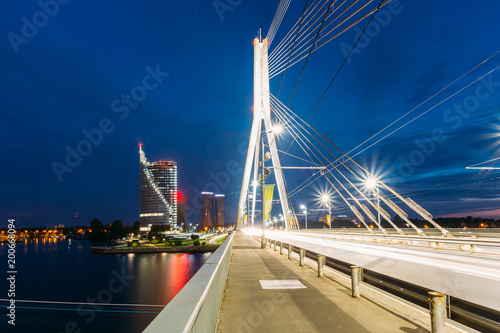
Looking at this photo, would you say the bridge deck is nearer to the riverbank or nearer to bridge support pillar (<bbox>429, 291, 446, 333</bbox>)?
bridge support pillar (<bbox>429, 291, 446, 333</bbox>)

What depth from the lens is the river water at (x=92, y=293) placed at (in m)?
46.1

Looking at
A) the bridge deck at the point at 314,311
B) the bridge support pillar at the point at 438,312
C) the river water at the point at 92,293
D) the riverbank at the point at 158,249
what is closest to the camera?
the bridge support pillar at the point at 438,312

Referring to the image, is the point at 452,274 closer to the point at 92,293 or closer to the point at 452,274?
the point at 452,274

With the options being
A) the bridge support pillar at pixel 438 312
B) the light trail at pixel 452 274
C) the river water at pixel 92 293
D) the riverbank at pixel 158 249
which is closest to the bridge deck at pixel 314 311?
the bridge support pillar at pixel 438 312

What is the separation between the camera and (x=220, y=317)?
6770mm

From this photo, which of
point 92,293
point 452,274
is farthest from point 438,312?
point 92,293

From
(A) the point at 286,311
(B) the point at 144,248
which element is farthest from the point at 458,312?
(B) the point at 144,248

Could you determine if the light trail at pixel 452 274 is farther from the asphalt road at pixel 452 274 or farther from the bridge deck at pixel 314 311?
the bridge deck at pixel 314 311

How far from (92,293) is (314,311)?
67.1 metres

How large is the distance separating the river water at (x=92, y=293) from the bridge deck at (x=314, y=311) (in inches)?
1568

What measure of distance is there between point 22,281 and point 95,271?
15.8 meters

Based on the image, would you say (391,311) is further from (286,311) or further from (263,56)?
(263,56)

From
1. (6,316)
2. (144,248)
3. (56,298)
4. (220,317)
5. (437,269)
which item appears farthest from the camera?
(144,248)

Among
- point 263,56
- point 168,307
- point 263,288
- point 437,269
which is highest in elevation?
point 263,56
